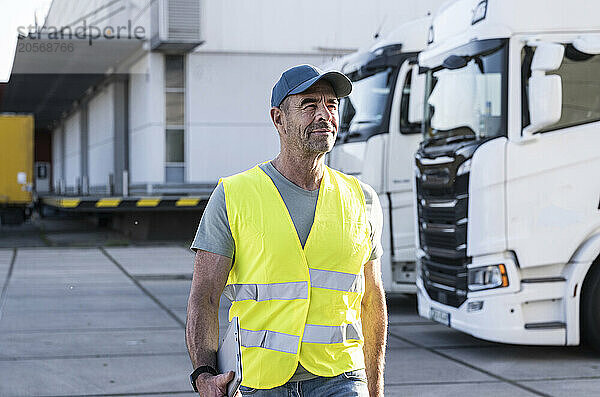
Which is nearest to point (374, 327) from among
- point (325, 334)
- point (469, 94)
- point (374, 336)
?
point (374, 336)

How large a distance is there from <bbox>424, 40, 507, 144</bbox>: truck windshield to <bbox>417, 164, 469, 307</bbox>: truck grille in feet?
1.36

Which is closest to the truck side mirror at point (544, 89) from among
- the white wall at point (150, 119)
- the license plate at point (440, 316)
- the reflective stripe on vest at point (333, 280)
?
the license plate at point (440, 316)

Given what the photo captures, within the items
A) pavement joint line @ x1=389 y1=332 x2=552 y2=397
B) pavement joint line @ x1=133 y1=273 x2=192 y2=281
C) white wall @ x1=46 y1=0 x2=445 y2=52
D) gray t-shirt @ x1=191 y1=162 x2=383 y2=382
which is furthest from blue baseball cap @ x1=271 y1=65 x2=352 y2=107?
white wall @ x1=46 y1=0 x2=445 y2=52

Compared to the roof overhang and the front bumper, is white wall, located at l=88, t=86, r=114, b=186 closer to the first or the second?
the roof overhang

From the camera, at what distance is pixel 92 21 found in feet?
86.5

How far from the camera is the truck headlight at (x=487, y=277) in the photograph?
8480 millimetres

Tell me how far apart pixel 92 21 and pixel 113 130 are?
3.60 m

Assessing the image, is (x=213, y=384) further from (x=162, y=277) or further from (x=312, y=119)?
(x=162, y=277)

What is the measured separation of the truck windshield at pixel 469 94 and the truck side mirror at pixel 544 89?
0.86 ft

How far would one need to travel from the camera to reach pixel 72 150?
43.2m

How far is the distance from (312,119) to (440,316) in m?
6.18

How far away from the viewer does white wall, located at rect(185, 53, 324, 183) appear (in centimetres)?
2419

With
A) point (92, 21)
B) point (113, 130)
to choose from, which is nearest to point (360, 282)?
point (92, 21)

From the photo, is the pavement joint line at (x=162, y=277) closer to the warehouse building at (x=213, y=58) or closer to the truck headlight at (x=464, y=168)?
the warehouse building at (x=213, y=58)
